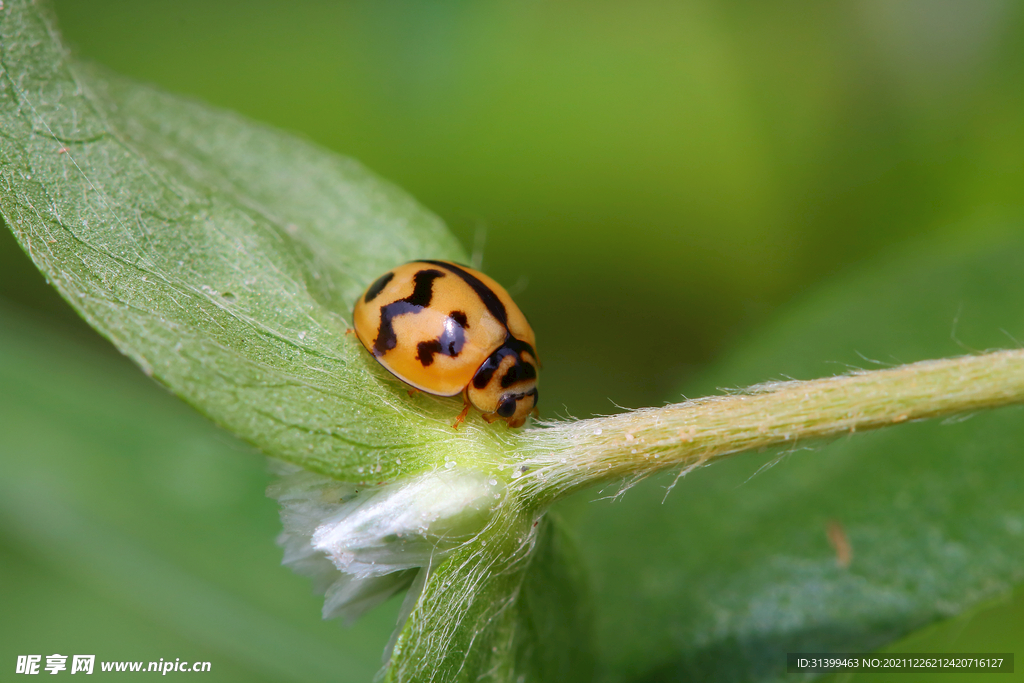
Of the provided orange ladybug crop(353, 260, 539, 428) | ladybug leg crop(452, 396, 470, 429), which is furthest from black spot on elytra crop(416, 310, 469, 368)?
ladybug leg crop(452, 396, 470, 429)

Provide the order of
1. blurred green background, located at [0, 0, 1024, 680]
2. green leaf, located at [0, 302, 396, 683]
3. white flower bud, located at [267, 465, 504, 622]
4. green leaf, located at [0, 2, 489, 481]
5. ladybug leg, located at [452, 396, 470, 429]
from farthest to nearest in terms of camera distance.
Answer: blurred green background, located at [0, 0, 1024, 680], green leaf, located at [0, 302, 396, 683], ladybug leg, located at [452, 396, 470, 429], white flower bud, located at [267, 465, 504, 622], green leaf, located at [0, 2, 489, 481]

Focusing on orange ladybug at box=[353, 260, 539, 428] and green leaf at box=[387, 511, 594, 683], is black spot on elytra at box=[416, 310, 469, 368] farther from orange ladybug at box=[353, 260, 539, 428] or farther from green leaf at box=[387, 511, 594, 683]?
green leaf at box=[387, 511, 594, 683]

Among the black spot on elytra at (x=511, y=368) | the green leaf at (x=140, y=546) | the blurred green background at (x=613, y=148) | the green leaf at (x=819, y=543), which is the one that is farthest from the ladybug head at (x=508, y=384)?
the blurred green background at (x=613, y=148)

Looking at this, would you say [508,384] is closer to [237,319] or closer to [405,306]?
[405,306]

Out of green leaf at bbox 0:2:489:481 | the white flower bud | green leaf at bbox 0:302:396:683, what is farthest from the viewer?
green leaf at bbox 0:302:396:683

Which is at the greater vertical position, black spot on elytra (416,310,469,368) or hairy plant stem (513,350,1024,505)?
black spot on elytra (416,310,469,368)

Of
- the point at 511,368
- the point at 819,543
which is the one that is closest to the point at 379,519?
the point at 511,368

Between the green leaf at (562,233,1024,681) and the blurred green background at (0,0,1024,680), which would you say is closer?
the green leaf at (562,233,1024,681)
